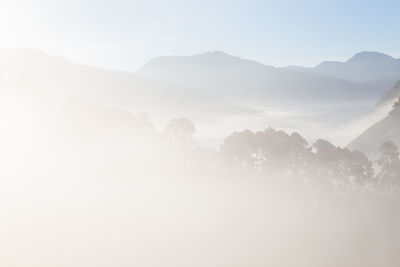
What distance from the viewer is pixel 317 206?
248 feet

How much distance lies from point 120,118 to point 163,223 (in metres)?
20.1

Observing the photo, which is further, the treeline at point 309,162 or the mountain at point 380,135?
the mountain at point 380,135

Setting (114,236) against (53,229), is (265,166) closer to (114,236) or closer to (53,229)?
(114,236)

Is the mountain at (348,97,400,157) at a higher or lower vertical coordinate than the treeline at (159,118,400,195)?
higher

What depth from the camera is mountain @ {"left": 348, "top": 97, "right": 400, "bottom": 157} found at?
143 metres

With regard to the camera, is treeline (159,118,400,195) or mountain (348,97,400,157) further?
mountain (348,97,400,157)

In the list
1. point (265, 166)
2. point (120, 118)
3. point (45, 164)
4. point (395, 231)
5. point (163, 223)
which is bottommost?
point (395, 231)

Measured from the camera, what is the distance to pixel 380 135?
6166 inches

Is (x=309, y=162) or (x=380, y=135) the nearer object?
(x=309, y=162)

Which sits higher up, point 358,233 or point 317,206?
point 317,206

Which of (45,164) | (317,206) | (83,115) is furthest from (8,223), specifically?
(317,206)

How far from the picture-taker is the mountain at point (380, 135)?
469 feet

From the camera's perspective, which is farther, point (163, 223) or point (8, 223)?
point (163, 223)

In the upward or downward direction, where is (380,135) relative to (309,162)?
upward
